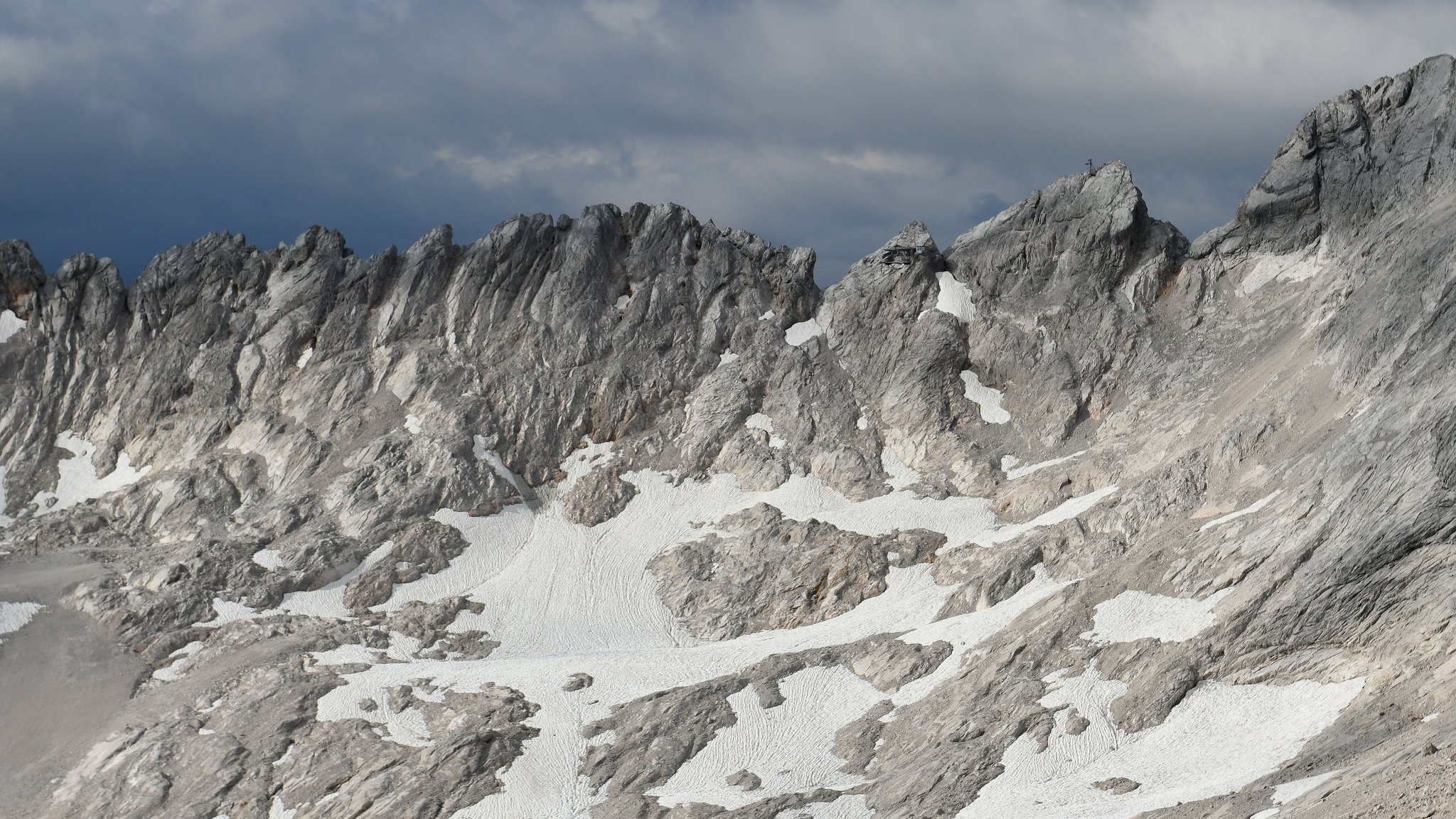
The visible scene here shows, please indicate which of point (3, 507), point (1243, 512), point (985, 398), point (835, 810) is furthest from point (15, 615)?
point (1243, 512)

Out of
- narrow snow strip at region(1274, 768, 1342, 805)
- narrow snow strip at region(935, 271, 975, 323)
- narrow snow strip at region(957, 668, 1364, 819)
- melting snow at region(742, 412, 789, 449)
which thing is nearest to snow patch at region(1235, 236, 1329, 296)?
narrow snow strip at region(935, 271, 975, 323)

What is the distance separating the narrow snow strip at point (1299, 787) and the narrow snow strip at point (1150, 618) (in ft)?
40.1

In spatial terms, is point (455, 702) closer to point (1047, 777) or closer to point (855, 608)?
point (855, 608)

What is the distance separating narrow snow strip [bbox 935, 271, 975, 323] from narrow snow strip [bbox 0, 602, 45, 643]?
→ 195 feet

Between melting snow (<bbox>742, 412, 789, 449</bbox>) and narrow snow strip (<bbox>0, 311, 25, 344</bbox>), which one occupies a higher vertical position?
narrow snow strip (<bbox>0, 311, 25, 344</bbox>)

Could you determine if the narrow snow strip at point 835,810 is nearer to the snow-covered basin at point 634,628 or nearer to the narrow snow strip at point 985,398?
the snow-covered basin at point 634,628

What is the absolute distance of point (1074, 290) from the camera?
8406 centimetres

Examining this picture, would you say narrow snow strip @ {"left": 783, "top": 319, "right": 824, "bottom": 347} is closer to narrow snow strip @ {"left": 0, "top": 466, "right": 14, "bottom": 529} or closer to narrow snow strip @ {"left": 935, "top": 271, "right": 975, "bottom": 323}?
narrow snow strip @ {"left": 935, "top": 271, "right": 975, "bottom": 323}

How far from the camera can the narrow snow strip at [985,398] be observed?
79562mm

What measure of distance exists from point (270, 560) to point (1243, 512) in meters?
52.8

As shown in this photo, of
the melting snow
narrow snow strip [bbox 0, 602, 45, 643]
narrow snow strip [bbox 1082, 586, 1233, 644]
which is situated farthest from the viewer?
the melting snow

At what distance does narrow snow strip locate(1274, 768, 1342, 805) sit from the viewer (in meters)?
35.7

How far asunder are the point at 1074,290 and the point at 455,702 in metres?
50.9

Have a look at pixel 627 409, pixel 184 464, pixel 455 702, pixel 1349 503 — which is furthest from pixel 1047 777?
pixel 184 464
